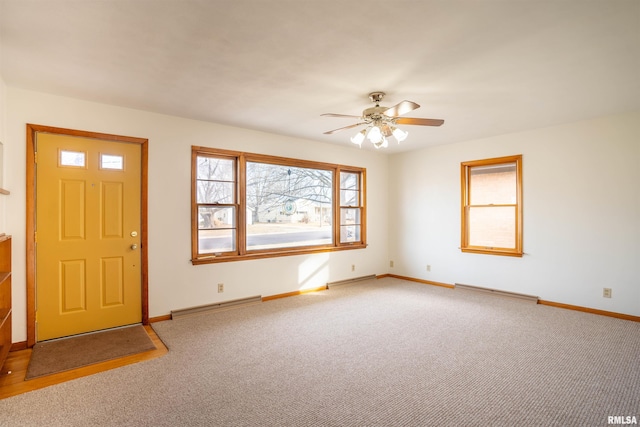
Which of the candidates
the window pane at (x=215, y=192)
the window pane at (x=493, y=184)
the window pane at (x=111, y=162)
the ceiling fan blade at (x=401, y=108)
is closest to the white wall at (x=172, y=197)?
the window pane at (x=215, y=192)

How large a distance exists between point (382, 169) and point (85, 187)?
4.95 meters

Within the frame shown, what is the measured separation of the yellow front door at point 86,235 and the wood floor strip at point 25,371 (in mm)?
400

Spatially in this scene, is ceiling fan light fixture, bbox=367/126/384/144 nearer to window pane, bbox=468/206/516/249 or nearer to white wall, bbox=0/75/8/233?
window pane, bbox=468/206/516/249

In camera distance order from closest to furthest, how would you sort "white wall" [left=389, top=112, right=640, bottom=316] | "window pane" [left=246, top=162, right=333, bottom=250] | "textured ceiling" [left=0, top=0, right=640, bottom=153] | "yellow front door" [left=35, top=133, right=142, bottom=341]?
"textured ceiling" [left=0, top=0, right=640, bottom=153]
"yellow front door" [left=35, top=133, right=142, bottom=341]
"white wall" [left=389, top=112, right=640, bottom=316]
"window pane" [left=246, top=162, right=333, bottom=250]

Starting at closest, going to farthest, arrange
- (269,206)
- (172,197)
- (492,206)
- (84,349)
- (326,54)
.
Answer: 1. (326,54)
2. (84,349)
3. (172,197)
4. (269,206)
5. (492,206)

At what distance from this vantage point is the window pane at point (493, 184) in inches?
198

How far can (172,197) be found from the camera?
4.05 m

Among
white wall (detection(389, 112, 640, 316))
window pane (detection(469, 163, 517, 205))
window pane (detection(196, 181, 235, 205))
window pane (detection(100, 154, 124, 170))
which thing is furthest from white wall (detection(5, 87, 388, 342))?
window pane (detection(469, 163, 517, 205))

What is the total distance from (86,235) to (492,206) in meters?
5.64

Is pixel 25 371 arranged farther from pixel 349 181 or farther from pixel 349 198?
pixel 349 181

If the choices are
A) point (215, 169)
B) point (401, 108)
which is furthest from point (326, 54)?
point (215, 169)

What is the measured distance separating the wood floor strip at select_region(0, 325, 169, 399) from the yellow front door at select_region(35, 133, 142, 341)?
0.40 metres

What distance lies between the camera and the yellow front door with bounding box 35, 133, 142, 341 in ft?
10.8

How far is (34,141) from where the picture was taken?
3.22 m
